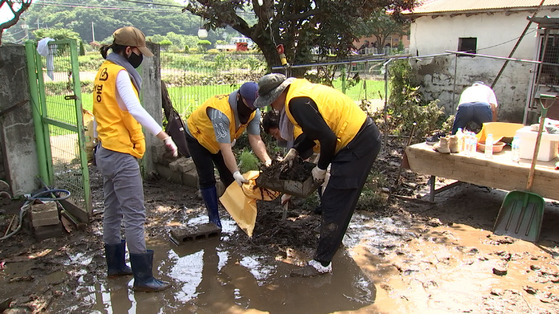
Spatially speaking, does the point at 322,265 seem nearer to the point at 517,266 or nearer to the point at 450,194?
the point at 517,266

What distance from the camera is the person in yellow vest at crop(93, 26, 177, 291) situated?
123 inches

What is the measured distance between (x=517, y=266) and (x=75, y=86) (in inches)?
177

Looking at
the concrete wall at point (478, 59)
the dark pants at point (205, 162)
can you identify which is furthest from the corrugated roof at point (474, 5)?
the dark pants at point (205, 162)

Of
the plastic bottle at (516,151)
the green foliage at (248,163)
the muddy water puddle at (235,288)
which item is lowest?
the muddy water puddle at (235,288)

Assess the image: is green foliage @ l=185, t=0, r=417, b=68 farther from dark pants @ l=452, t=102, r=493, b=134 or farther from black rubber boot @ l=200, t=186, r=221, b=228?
black rubber boot @ l=200, t=186, r=221, b=228

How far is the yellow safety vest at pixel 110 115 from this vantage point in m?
3.16

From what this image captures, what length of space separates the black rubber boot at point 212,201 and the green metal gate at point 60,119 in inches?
49.6

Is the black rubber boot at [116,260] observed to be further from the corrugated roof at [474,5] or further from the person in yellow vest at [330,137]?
the corrugated roof at [474,5]

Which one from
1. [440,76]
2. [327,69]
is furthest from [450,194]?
[440,76]

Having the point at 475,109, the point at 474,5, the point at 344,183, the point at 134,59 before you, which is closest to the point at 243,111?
the point at 134,59

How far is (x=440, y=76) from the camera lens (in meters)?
11.6

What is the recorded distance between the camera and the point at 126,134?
327cm

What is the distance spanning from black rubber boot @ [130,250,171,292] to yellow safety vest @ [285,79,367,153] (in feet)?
5.14

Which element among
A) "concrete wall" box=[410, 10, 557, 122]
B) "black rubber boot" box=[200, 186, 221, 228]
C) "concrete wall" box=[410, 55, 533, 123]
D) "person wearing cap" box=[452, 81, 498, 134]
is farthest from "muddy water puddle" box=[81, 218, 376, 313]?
"concrete wall" box=[410, 10, 557, 122]
